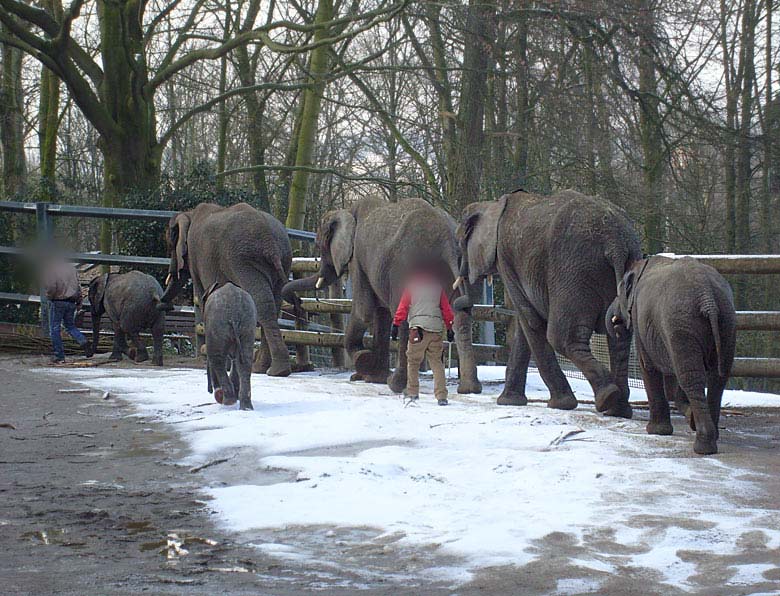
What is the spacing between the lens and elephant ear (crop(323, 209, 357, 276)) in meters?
13.0

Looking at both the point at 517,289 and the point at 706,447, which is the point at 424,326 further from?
the point at 706,447

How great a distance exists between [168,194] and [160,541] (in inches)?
642

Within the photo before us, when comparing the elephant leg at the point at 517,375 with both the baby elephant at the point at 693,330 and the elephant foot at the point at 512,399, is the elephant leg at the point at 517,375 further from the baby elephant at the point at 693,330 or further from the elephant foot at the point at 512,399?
the baby elephant at the point at 693,330

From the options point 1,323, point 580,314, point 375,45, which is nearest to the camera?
point 580,314

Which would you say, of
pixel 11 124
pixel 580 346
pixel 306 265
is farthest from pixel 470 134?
pixel 11 124

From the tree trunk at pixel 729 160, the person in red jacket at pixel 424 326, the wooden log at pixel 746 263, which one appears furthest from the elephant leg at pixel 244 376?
the tree trunk at pixel 729 160

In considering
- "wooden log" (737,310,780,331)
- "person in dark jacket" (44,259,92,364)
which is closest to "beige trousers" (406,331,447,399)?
"wooden log" (737,310,780,331)

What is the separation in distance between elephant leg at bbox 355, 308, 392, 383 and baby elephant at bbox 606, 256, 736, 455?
4580mm

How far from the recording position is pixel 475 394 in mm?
11750

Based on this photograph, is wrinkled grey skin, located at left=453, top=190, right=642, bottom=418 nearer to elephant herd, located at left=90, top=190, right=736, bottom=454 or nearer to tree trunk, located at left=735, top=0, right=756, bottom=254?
elephant herd, located at left=90, top=190, right=736, bottom=454

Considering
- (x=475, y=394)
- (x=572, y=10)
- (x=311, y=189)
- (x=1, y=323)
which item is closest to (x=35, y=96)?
(x=311, y=189)

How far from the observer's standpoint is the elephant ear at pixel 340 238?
13.0m

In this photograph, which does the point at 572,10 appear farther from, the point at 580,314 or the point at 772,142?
the point at 580,314

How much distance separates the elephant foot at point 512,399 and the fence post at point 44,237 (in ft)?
27.2
